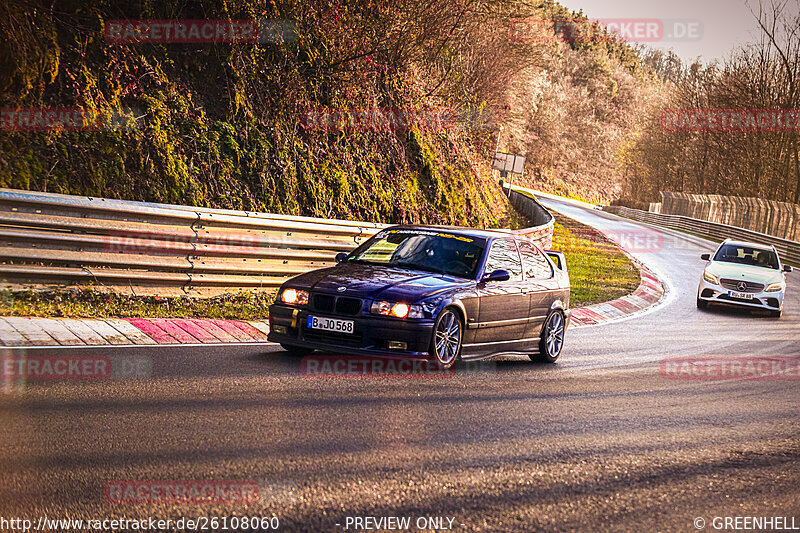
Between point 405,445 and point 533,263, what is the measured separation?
5.51m

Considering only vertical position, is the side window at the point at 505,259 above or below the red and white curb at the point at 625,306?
above

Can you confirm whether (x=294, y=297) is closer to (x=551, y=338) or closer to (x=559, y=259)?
(x=551, y=338)

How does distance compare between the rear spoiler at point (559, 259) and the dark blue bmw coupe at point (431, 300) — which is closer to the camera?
the dark blue bmw coupe at point (431, 300)

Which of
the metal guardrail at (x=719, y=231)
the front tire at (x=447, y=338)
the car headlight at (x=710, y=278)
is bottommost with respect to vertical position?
the metal guardrail at (x=719, y=231)

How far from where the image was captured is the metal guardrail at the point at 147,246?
930 cm

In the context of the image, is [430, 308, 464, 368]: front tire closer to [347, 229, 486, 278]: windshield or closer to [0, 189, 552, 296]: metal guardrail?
[347, 229, 486, 278]: windshield

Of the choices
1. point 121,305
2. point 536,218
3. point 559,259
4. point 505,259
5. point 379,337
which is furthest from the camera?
point 536,218

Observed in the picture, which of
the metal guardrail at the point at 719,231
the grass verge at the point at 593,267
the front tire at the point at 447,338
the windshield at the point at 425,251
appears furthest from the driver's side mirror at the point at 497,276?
the metal guardrail at the point at 719,231

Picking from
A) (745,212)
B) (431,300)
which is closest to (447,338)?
(431,300)

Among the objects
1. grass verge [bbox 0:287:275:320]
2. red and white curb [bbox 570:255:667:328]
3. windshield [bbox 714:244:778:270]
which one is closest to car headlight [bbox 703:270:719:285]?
windshield [bbox 714:244:778:270]

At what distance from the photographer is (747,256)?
21953 millimetres

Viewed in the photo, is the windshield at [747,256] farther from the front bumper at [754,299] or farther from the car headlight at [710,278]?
the front bumper at [754,299]

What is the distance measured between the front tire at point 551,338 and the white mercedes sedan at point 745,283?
10951 mm

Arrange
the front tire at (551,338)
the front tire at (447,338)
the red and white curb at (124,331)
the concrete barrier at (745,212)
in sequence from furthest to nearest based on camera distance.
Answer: the concrete barrier at (745,212)
the front tire at (551,338)
the front tire at (447,338)
the red and white curb at (124,331)
